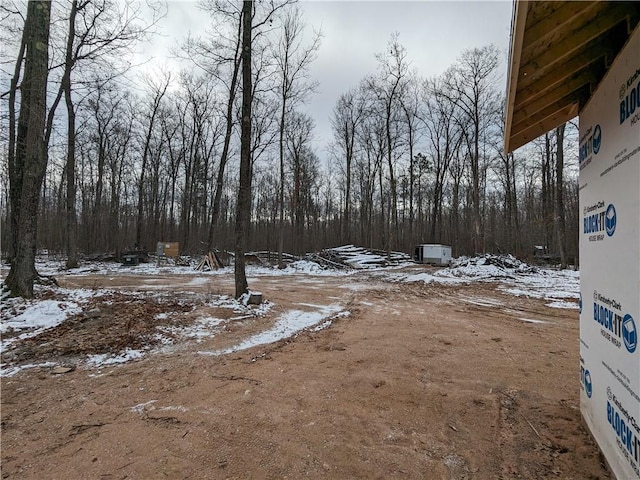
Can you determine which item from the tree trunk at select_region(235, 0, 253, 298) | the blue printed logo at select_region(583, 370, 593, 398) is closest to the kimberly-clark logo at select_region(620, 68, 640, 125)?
the blue printed logo at select_region(583, 370, 593, 398)

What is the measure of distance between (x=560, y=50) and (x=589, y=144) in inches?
33.5

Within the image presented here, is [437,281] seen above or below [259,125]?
below

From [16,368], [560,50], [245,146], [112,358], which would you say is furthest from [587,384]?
[245,146]

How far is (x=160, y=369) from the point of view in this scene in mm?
4820

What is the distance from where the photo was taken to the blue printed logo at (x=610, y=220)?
2.39 metres

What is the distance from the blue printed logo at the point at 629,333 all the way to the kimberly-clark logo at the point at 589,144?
4.37 ft

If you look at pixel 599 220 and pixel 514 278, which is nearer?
pixel 599 220

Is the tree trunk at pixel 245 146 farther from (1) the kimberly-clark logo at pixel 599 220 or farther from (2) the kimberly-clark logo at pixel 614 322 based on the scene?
(2) the kimberly-clark logo at pixel 614 322

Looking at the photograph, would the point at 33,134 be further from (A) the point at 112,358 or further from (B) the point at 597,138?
(B) the point at 597,138

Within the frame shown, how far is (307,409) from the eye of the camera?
3600 mm

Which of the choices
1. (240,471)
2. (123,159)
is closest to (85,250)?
(123,159)

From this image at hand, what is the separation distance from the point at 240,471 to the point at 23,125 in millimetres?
11487

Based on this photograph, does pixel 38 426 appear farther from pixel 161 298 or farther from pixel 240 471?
pixel 161 298

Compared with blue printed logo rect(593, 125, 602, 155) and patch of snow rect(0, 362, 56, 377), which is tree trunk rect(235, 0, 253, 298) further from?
blue printed logo rect(593, 125, 602, 155)
